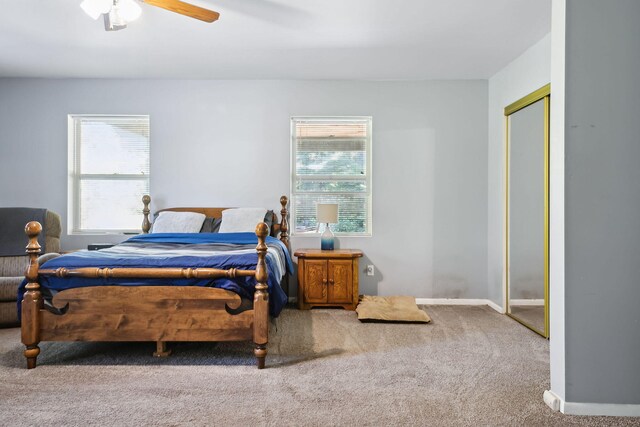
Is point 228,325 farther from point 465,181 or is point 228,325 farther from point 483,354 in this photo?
point 465,181

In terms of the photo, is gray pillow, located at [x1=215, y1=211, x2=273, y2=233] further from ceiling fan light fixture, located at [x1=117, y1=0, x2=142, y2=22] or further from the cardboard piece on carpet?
ceiling fan light fixture, located at [x1=117, y1=0, x2=142, y2=22]

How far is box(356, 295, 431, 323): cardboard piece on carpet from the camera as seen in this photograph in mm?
3822

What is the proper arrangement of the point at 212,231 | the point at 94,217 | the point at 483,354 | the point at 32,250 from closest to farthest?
the point at 32,250 → the point at 483,354 → the point at 212,231 → the point at 94,217

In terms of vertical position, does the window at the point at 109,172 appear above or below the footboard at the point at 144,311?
above

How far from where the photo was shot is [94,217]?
4781 mm

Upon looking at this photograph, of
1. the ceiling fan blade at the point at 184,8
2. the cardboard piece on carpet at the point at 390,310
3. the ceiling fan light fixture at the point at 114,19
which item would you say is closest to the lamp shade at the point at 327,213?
the cardboard piece on carpet at the point at 390,310

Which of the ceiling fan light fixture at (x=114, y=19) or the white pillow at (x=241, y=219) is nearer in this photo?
the ceiling fan light fixture at (x=114, y=19)

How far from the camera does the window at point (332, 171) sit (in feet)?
15.7

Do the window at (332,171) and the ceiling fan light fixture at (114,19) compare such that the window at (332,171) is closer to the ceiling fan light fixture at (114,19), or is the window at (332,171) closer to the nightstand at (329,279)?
the nightstand at (329,279)

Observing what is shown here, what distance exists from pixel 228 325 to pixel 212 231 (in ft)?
6.40

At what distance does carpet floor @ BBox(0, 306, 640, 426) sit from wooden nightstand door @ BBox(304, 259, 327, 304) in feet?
2.49

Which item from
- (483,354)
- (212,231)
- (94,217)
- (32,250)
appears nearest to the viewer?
(32,250)

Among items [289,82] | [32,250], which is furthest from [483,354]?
[289,82]

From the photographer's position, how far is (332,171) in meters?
4.82
